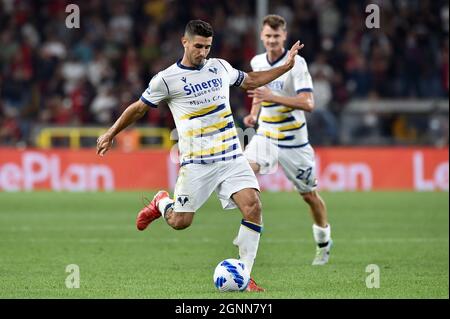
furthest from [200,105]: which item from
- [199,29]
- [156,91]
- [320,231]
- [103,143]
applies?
[320,231]

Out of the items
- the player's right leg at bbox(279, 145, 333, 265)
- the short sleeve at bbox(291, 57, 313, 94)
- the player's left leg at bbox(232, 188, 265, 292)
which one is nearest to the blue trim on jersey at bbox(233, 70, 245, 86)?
the player's left leg at bbox(232, 188, 265, 292)

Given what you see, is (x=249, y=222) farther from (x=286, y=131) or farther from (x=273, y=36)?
(x=273, y=36)

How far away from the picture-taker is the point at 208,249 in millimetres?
13227

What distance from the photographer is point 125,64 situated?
1035 inches

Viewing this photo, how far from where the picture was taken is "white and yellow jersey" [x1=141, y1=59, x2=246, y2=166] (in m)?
9.69

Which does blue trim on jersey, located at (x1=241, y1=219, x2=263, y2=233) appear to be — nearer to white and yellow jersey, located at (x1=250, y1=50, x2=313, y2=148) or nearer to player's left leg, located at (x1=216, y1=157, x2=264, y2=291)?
player's left leg, located at (x1=216, y1=157, x2=264, y2=291)

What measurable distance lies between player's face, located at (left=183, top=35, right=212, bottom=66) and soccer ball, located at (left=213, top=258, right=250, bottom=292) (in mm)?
1838

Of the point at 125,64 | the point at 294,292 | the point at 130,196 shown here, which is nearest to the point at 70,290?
the point at 294,292

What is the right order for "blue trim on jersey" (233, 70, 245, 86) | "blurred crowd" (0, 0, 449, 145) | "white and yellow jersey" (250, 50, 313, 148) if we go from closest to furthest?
"blue trim on jersey" (233, 70, 245, 86) → "white and yellow jersey" (250, 50, 313, 148) → "blurred crowd" (0, 0, 449, 145)

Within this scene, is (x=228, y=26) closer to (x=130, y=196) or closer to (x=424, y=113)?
(x=424, y=113)

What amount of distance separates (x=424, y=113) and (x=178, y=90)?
640 inches

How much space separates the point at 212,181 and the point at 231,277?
999mm

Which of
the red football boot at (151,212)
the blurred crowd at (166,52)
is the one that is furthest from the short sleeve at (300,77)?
the blurred crowd at (166,52)

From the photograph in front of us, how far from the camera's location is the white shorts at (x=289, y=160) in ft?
40.0
